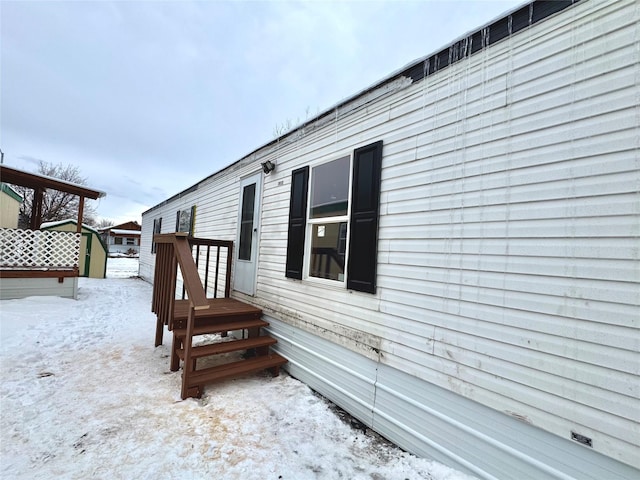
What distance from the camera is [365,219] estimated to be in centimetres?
266

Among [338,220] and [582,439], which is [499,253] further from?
[338,220]

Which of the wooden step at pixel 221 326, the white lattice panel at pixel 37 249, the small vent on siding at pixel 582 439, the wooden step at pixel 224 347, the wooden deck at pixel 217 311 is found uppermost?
the white lattice panel at pixel 37 249

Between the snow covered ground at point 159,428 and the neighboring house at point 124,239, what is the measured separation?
30.9 metres

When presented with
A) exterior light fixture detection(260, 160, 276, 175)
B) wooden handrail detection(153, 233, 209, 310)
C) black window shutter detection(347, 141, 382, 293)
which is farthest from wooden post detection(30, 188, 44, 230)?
black window shutter detection(347, 141, 382, 293)

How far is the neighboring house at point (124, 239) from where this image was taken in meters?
29.8

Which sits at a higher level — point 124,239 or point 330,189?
point 330,189

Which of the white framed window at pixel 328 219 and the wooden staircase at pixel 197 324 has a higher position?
the white framed window at pixel 328 219

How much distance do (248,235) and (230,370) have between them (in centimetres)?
228

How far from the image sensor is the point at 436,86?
2.26 metres

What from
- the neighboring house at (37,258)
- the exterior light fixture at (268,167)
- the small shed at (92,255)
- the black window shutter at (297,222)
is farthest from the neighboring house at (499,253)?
the small shed at (92,255)

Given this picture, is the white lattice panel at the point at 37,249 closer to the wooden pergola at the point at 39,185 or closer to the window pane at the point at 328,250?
the wooden pergola at the point at 39,185

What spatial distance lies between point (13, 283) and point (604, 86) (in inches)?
390

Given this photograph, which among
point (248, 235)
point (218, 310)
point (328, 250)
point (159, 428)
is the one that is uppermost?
point (248, 235)

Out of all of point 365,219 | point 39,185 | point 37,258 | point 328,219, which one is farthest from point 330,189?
point 39,185
